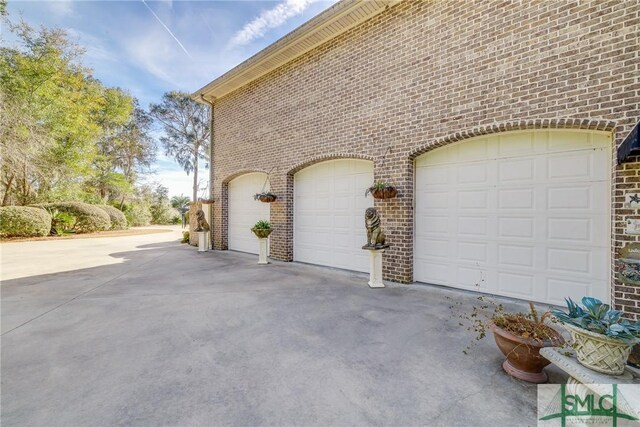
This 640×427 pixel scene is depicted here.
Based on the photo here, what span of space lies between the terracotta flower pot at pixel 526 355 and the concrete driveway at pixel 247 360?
4.0 inches

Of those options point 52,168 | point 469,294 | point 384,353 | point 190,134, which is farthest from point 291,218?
point 190,134

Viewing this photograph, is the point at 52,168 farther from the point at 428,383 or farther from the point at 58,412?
the point at 428,383

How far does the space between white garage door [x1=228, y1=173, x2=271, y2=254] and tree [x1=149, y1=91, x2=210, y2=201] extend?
13903 millimetres

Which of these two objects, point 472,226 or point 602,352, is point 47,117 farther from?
point 602,352

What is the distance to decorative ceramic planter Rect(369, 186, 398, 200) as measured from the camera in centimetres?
467

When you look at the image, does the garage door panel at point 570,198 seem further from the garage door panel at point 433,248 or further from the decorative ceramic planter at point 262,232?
the decorative ceramic planter at point 262,232

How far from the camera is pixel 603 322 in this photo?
1715 mm

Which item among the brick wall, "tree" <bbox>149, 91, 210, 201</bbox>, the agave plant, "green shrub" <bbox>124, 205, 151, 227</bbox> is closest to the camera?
the agave plant

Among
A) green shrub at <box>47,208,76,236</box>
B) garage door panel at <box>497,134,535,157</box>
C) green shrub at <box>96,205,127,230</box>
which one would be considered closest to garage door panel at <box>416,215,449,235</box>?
garage door panel at <box>497,134,535,157</box>

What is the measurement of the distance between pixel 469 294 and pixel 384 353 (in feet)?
8.02

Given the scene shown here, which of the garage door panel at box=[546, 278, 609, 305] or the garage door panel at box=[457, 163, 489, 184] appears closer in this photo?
the garage door panel at box=[546, 278, 609, 305]

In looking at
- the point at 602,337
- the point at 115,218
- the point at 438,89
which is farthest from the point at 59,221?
the point at 602,337

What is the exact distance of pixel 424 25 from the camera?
4.55 m

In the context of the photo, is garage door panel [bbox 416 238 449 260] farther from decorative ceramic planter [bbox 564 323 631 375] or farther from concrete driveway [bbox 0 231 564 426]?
decorative ceramic planter [bbox 564 323 631 375]
